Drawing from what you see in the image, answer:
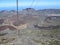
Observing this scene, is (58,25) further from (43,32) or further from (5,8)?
(5,8)

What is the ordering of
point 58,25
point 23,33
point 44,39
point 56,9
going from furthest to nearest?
point 56,9 < point 58,25 < point 23,33 < point 44,39

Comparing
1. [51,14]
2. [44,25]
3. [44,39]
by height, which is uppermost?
[51,14]

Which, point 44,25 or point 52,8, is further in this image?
point 52,8

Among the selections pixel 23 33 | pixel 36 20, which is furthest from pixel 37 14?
pixel 23 33

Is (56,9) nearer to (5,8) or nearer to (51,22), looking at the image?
(51,22)

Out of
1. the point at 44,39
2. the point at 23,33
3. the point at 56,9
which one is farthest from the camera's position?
the point at 56,9

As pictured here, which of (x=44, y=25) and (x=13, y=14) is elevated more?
(x=13, y=14)
